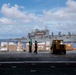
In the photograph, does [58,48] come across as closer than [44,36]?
Yes

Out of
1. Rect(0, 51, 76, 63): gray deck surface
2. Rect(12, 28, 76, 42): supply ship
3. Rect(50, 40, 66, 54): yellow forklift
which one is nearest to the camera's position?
Rect(0, 51, 76, 63): gray deck surface

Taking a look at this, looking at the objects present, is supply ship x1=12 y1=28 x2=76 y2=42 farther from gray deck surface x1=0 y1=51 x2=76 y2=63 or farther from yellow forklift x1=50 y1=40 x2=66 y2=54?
gray deck surface x1=0 y1=51 x2=76 y2=63

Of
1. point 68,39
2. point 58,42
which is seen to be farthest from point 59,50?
point 68,39
